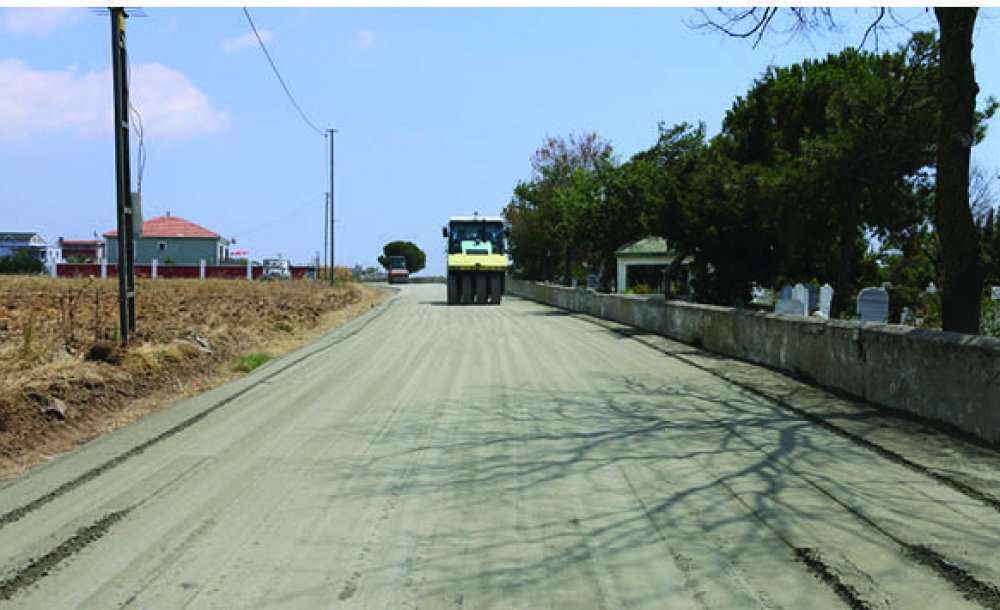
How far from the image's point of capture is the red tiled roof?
349ft

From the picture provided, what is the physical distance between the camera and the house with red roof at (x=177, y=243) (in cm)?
10444

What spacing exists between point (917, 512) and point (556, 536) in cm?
268

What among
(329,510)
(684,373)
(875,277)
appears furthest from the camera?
(875,277)

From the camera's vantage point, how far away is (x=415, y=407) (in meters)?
11.1

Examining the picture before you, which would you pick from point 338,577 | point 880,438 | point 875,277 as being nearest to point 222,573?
point 338,577

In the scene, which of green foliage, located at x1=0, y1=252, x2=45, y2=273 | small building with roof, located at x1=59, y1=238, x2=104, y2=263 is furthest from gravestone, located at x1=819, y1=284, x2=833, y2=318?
small building with roof, located at x1=59, y1=238, x2=104, y2=263

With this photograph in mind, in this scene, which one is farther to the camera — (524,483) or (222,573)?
(524,483)

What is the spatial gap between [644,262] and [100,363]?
44072 mm

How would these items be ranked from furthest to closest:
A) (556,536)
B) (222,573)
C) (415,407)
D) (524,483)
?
(415,407) < (524,483) < (556,536) < (222,573)

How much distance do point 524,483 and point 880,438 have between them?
13.8 ft

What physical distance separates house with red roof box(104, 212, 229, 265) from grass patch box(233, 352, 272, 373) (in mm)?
90940

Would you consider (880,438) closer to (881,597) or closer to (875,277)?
(881,597)

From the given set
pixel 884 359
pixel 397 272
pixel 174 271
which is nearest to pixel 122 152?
pixel 884 359

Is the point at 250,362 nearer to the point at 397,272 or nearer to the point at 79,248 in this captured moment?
the point at 397,272
